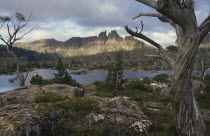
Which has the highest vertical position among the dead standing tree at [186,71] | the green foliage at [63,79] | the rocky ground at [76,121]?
the dead standing tree at [186,71]

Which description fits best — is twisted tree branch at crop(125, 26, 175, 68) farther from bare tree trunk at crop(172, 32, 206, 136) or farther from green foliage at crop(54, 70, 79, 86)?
green foliage at crop(54, 70, 79, 86)

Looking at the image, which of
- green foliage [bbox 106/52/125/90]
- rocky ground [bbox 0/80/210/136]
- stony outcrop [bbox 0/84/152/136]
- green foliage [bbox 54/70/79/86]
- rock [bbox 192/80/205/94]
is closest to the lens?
stony outcrop [bbox 0/84/152/136]

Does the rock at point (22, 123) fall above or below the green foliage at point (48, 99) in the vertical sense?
above

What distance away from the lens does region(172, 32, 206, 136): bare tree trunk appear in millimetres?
4707

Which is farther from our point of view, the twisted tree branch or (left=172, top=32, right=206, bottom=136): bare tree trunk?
the twisted tree branch

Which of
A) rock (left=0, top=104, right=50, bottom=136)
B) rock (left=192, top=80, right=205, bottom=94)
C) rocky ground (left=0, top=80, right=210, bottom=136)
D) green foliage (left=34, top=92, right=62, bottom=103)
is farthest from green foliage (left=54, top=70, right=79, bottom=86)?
rock (left=0, top=104, right=50, bottom=136)

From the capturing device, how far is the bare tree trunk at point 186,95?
15.4 feet

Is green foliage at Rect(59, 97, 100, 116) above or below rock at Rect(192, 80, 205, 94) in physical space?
above

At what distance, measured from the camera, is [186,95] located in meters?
4.83

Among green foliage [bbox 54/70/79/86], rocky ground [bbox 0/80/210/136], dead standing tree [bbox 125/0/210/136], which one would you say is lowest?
green foliage [bbox 54/70/79/86]

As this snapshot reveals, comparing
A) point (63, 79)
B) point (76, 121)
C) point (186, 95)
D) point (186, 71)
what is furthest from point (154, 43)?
point (63, 79)

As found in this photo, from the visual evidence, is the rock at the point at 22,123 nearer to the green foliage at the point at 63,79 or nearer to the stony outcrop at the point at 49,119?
the stony outcrop at the point at 49,119

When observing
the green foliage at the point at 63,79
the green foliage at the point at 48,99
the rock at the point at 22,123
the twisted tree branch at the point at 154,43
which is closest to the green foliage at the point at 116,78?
the green foliage at the point at 63,79

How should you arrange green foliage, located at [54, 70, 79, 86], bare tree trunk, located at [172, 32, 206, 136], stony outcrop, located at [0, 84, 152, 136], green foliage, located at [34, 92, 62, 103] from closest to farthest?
stony outcrop, located at [0, 84, 152, 136] < bare tree trunk, located at [172, 32, 206, 136] < green foliage, located at [34, 92, 62, 103] < green foliage, located at [54, 70, 79, 86]
